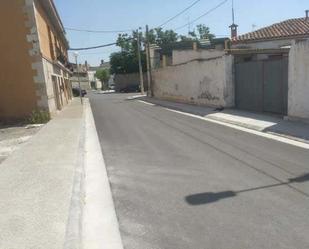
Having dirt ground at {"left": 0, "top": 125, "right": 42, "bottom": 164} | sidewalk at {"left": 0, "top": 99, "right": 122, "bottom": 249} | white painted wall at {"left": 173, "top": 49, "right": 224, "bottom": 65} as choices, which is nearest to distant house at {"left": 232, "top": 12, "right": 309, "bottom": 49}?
white painted wall at {"left": 173, "top": 49, "right": 224, "bottom": 65}

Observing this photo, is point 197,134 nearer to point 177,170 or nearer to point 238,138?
point 238,138

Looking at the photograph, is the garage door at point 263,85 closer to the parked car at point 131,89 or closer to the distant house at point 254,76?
the distant house at point 254,76

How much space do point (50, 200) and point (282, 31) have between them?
26.8 metres

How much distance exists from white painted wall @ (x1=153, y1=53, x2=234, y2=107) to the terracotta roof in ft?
18.6

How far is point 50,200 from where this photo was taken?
18.2ft

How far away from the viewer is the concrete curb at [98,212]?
4536 millimetres

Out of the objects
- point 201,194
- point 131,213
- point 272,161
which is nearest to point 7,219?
point 131,213

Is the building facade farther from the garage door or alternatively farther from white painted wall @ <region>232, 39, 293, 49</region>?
white painted wall @ <region>232, 39, 293, 49</region>

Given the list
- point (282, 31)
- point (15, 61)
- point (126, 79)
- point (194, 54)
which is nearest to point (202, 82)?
point (282, 31)

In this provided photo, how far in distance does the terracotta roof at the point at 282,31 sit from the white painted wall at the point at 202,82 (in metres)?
5.67

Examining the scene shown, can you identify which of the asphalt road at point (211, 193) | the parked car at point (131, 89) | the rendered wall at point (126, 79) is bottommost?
the parked car at point (131, 89)

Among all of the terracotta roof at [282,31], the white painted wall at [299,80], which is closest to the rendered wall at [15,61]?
the white painted wall at [299,80]

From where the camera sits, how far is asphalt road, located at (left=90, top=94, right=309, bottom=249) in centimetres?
448

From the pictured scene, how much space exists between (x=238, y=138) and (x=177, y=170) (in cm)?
407
